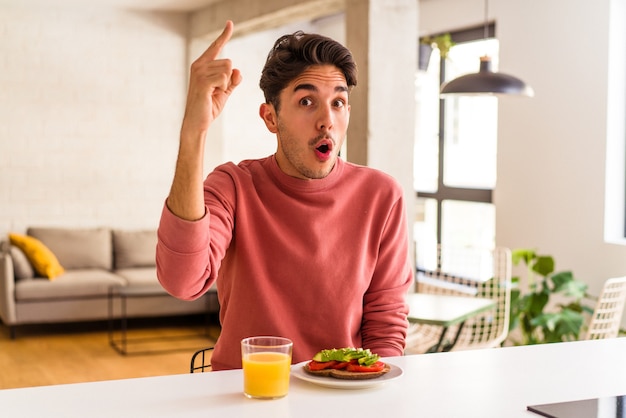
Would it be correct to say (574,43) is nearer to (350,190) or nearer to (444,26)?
(444,26)

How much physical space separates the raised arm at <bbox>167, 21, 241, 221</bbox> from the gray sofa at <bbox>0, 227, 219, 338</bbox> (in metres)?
4.56

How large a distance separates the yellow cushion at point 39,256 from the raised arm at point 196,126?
196 inches

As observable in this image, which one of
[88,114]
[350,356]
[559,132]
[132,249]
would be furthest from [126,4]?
[350,356]

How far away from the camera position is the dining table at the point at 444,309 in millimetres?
3573

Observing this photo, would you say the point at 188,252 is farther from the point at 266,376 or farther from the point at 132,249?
the point at 132,249

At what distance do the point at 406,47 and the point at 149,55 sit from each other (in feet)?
11.7

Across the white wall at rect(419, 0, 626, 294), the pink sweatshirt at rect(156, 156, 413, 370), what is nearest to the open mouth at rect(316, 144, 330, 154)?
the pink sweatshirt at rect(156, 156, 413, 370)

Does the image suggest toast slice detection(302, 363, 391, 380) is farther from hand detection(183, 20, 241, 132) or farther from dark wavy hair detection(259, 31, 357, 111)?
dark wavy hair detection(259, 31, 357, 111)

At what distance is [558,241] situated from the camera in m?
5.24

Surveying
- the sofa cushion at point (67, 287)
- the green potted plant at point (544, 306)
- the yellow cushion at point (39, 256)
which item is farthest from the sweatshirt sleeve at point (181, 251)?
the yellow cushion at point (39, 256)

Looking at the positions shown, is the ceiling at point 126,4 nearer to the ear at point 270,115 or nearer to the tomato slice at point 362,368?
the ear at point 270,115

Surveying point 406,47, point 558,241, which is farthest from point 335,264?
point 558,241

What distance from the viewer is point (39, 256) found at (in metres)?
6.08

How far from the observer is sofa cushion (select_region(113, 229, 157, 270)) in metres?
6.71
